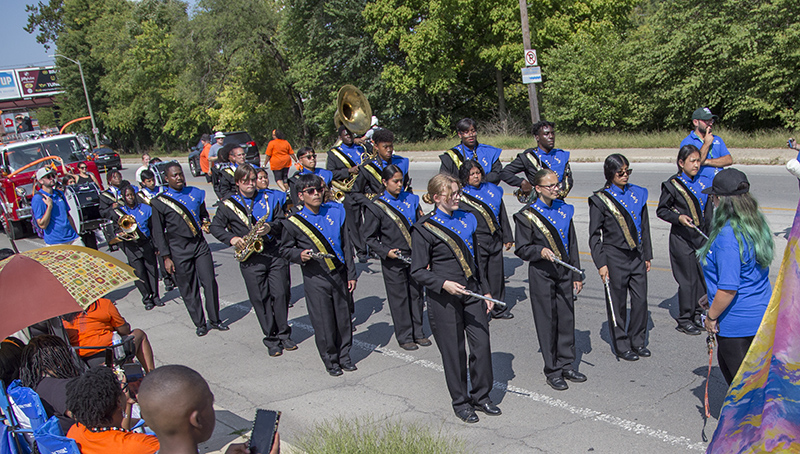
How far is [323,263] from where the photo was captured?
6.79 metres

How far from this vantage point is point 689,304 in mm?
6820

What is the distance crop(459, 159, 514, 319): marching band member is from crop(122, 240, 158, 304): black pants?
212 inches

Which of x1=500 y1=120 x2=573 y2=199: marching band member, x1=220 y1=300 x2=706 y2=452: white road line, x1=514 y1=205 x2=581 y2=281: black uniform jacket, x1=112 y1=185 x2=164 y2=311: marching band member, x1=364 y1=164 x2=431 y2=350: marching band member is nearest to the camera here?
x1=220 y1=300 x2=706 y2=452: white road line

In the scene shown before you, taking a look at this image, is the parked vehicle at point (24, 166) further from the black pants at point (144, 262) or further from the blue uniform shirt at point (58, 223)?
the black pants at point (144, 262)

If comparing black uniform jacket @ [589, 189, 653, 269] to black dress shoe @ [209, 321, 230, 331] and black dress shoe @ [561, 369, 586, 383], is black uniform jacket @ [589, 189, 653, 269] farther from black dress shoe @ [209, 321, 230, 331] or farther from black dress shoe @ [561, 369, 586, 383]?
black dress shoe @ [209, 321, 230, 331]

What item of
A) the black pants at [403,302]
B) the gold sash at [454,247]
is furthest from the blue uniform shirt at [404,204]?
the gold sash at [454,247]

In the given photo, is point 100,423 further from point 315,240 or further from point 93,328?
point 315,240

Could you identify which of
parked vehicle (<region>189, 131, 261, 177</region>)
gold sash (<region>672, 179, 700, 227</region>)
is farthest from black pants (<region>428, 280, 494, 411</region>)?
parked vehicle (<region>189, 131, 261, 177</region>)

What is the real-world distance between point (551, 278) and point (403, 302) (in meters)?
2.06

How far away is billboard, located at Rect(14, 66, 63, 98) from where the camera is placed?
62.5 metres

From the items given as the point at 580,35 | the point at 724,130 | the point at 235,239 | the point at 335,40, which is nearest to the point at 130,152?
the point at 335,40

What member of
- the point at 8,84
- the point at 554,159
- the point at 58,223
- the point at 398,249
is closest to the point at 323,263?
the point at 398,249

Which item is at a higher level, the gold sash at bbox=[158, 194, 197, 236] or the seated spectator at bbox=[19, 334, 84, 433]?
the gold sash at bbox=[158, 194, 197, 236]

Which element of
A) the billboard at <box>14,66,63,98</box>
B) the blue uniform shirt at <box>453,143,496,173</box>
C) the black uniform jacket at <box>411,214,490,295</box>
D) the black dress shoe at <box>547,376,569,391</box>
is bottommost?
the black dress shoe at <box>547,376,569,391</box>
